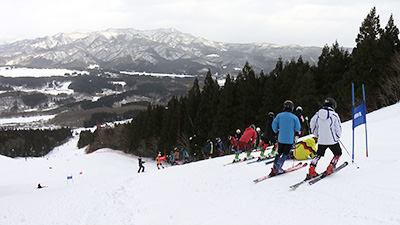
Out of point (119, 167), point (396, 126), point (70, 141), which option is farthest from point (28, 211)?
point (70, 141)

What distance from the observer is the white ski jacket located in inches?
224

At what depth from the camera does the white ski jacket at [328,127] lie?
18.7ft

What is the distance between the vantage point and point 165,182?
399 inches

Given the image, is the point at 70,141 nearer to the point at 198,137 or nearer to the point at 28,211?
the point at 198,137

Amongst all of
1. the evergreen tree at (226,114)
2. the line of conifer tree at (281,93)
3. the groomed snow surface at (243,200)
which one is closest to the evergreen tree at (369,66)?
the line of conifer tree at (281,93)

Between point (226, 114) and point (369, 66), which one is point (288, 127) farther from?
point (226, 114)

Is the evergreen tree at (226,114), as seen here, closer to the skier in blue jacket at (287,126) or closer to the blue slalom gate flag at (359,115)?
the blue slalom gate flag at (359,115)

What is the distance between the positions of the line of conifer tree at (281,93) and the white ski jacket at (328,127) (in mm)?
20936

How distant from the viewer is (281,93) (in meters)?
32.5

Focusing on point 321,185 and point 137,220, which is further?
point 137,220

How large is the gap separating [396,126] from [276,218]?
983 centimetres

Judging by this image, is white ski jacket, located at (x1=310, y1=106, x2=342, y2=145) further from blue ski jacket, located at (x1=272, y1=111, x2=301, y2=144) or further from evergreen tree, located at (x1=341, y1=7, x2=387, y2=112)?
evergreen tree, located at (x1=341, y1=7, x2=387, y2=112)

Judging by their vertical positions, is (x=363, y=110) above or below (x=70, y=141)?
above

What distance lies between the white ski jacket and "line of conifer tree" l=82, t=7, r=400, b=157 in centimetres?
2094
